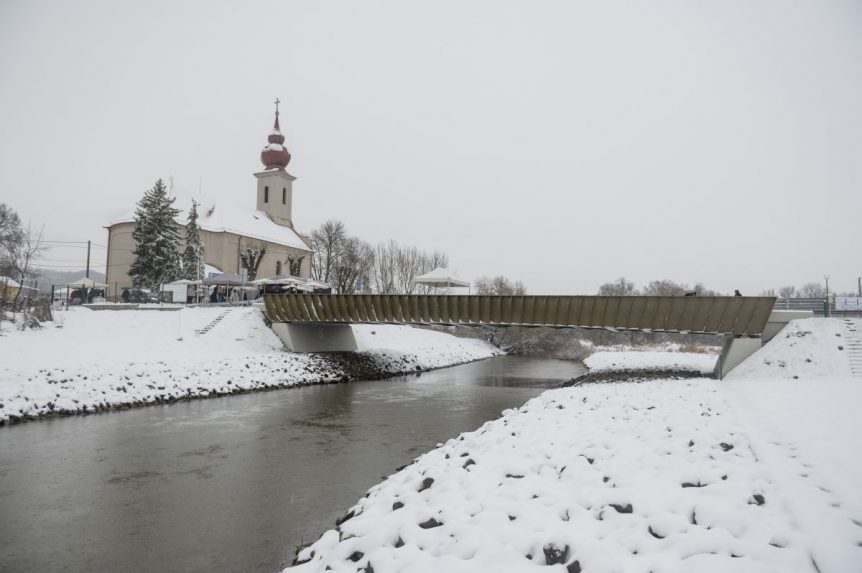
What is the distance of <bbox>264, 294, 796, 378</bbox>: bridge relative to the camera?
76.7 feet

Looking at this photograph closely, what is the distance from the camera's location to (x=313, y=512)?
8453 millimetres

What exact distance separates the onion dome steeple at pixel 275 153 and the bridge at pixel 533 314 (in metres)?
43.5

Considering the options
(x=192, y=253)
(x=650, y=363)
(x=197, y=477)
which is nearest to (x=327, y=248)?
(x=192, y=253)

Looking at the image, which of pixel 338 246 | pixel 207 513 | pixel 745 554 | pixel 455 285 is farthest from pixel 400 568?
pixel 338 246

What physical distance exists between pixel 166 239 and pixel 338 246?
111 feet

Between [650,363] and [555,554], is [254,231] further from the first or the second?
[555,554]

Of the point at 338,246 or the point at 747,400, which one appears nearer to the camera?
the point at 747,400

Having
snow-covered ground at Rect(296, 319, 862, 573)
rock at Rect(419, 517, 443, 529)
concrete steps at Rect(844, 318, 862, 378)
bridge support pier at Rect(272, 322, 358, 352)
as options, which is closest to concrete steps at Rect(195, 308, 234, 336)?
bridge support pier at Rect(272, 322, 358, 352)

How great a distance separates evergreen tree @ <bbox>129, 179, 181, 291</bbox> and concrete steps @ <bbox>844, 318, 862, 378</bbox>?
47.6m

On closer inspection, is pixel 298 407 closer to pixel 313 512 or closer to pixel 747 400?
pixel 313 512

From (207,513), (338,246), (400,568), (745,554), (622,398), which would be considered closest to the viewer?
(745,554)

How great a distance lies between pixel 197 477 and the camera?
10.5 m

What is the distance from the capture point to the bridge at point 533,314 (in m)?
23.4

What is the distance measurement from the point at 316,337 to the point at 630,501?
105 ft
